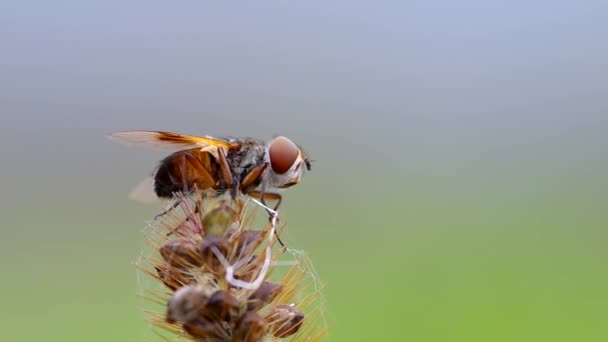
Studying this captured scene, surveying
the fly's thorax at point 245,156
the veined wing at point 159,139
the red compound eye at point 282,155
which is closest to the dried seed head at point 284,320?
the veined wing at point 159,139

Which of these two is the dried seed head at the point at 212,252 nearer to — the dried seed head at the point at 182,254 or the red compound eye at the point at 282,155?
the dried seed head at the point at 182,254

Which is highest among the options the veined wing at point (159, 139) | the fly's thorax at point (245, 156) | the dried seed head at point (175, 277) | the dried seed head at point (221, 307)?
the veined wing at point (159, 139)

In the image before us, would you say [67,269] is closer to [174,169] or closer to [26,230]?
[26,230]

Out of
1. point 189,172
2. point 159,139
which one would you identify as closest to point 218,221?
point 159,139

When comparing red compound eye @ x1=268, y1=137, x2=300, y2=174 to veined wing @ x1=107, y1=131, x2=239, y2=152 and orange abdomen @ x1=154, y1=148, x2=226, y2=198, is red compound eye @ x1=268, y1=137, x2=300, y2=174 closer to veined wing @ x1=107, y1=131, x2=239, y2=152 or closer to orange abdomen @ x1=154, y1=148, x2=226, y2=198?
orange abdomen @ x1=154, y1=148, x2=226, y2=198

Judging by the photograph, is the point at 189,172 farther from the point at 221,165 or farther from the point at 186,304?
the point at 186,304
